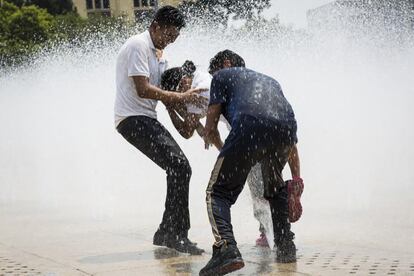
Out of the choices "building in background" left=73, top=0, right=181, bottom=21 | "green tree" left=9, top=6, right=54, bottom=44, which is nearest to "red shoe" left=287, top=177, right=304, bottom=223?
"green tree" left=9, top=6, right=54, bottom=44

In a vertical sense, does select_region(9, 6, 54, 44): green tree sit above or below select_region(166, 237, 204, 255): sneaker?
above

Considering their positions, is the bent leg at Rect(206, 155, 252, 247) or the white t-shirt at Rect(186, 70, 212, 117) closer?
the bent leg at Rect(206, 155, 252, 247)

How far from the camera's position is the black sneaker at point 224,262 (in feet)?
14.8

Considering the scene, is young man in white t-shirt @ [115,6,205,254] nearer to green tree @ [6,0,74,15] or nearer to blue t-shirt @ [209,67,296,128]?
blue t-shirt @ [209,67,296,128]

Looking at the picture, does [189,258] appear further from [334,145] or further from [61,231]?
[334,145]

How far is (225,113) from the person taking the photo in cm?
507

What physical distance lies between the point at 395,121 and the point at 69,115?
283 inches

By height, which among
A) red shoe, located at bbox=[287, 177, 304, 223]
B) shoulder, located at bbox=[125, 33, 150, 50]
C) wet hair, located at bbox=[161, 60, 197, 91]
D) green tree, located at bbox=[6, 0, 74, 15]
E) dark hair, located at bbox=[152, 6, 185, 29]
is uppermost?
green tree, located at bbox=[6, 0, 74, 15]

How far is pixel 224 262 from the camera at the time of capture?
4531mm

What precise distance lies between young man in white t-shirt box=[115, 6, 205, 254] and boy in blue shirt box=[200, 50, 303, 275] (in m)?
0.54

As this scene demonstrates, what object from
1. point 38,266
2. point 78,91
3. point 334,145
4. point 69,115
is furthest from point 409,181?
point 78,91

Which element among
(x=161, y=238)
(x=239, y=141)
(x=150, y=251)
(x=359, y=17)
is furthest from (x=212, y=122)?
(x=359, y=17)

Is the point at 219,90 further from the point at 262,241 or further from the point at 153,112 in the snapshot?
the point at 262,241

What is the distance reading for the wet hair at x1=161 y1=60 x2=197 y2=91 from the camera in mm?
5820
